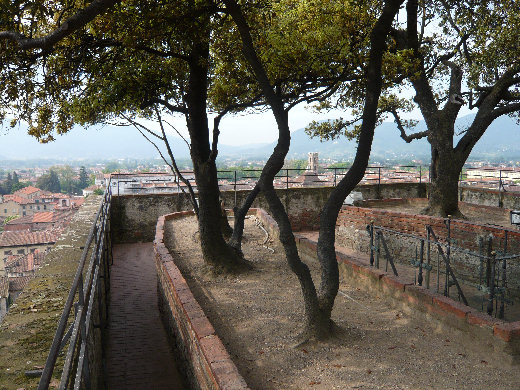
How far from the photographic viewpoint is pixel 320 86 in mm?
7910

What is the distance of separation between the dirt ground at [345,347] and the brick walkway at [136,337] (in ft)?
3.75

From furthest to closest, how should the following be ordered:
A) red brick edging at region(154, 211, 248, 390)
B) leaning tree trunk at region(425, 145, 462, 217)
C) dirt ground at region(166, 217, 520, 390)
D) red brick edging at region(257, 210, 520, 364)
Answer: leaning tree trunk at region(425, 145, 462, 217) < red brick edging at region(257, 210, 520, 364) < dirt ground at region(166, 217, 520, 390) < red brick edging at region(154, 211, 248, 390)

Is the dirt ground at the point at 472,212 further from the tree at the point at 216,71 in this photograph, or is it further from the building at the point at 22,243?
the building at the point at 22,243

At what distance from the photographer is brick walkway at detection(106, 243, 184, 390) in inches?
234

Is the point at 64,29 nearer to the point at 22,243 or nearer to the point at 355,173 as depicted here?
the point at 355,173

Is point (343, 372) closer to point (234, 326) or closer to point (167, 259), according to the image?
point (234, 326)

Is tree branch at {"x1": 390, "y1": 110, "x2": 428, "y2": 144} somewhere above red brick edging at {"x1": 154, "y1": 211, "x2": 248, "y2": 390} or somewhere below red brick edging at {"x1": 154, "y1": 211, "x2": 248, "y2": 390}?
above

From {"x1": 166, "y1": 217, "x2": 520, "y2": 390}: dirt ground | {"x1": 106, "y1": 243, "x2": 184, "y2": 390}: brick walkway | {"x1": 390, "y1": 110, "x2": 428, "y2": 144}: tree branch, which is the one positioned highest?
{"x1": 390, "y1": 110, "x2": 428, "y2": 144}: tree branch

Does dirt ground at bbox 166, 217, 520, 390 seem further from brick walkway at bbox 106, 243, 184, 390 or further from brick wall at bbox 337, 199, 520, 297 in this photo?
brick wall at bbox 337, 199, 520, 297

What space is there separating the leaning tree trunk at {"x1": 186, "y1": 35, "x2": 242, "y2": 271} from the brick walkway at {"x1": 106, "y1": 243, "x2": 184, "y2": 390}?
5.40 ft

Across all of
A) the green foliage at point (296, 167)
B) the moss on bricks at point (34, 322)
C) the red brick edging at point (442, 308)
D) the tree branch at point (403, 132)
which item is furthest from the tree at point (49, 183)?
the red brick edging at point (442, 308)

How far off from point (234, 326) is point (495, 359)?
288cm

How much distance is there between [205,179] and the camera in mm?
7703

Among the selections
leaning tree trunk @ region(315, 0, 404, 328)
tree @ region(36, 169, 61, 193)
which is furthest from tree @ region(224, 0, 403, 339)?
tree @ region(36, 169, 61, 193)
